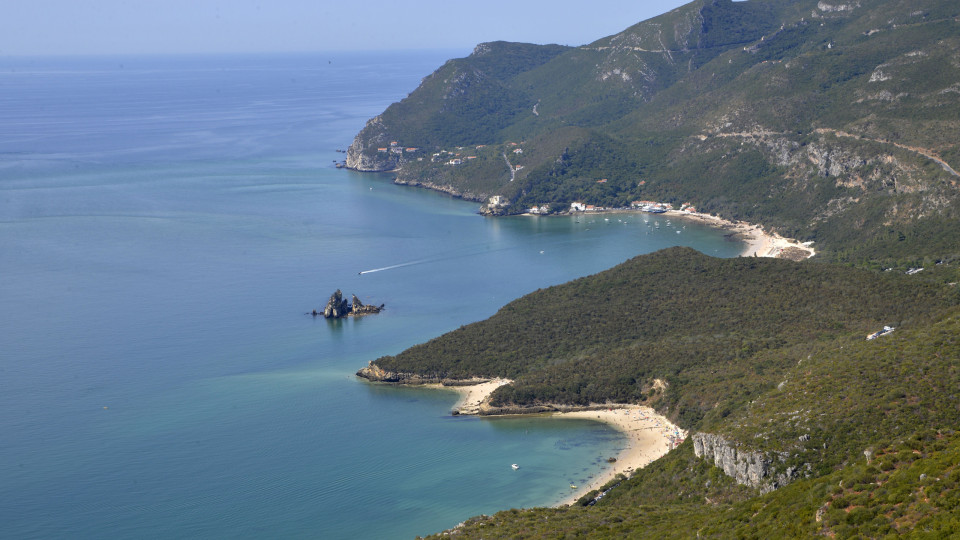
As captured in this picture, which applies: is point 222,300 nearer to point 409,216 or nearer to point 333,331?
point 333,331

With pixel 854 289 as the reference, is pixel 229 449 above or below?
below

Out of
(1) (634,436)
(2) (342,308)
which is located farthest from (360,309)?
(1) (634,436)

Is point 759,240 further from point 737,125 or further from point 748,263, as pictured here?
point 748,263

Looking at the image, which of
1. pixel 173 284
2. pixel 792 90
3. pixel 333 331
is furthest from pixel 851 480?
pixel 792 90

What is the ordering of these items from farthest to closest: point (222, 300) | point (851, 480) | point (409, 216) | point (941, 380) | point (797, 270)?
point (409, 216) < point (222, 300) < point (797, 270) < point (941, 380) < point (851, 480)

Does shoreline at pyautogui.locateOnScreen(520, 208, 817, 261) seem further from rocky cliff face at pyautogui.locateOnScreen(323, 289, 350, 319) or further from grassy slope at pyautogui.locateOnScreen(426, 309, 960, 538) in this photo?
grassy slope at pyautogui.locateOnScreen(426, 309, 960, 538)

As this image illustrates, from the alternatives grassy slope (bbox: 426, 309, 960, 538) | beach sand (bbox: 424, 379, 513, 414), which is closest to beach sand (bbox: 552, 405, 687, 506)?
grassy slope (bbox: 426, 309, 960, 538)
